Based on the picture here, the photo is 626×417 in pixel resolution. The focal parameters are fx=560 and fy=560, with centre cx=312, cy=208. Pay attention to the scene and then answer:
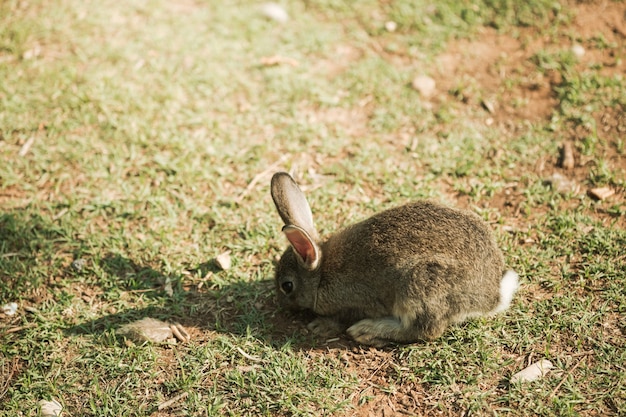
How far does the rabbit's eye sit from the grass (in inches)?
9.9

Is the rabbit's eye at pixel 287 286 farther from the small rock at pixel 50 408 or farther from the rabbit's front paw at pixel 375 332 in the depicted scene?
the small rock at pixel 50 408

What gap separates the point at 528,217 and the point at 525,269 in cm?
62

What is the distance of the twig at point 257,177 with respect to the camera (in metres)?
5.11

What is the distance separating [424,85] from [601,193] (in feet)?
7.06

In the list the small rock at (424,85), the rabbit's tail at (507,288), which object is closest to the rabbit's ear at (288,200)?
the rabbit's tail at (507,288)

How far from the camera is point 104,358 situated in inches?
154

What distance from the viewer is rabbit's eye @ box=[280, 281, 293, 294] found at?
13.6 feet

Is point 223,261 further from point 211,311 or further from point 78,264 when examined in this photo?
point 78,264

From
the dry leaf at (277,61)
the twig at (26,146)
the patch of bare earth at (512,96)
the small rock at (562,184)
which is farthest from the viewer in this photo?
the dry leaf at (277,61)

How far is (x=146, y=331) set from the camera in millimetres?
4000

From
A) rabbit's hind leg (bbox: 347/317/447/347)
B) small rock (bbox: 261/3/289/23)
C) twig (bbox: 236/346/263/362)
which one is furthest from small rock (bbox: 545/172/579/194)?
small rock (bbox: 261/3/289/23)

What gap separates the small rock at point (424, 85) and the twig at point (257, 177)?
5.62 feet

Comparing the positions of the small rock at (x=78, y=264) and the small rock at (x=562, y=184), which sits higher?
the small rock at (x=562, y=184)

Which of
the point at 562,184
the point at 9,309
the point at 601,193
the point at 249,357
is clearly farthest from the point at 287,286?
the point at 601,193
